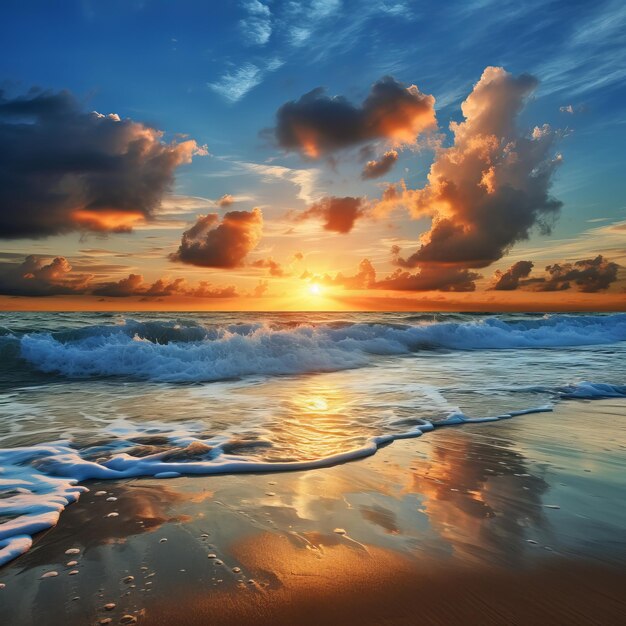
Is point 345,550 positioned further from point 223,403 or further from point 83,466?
point 223,403

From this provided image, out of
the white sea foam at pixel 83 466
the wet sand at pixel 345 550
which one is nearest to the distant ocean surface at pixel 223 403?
the white sea foam at pixel 83 466

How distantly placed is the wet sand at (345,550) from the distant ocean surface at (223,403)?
1.74 feet

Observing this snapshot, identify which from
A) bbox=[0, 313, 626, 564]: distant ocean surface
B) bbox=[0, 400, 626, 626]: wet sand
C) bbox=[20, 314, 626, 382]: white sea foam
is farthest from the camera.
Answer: bbox=[20, 314, 626, 382]: white sea foam

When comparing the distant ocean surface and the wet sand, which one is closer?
the wet sand

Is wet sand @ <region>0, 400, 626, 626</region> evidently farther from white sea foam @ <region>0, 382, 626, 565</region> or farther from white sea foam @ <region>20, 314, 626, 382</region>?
white sea foam @ <region>20, 314, 626, 382</region>

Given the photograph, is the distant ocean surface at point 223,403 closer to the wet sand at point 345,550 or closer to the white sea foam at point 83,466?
the white sea foam at point 83,466

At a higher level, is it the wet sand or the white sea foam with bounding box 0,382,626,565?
the wet sand

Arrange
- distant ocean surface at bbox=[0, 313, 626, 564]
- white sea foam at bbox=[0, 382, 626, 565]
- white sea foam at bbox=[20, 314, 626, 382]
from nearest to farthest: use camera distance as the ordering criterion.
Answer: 1. white sea foam at bbox=[0, 382, 626, 565]
2. distant ocean surface at bbox=[0, 313, 626, 564]
3. white sea foam at bbox=[20, 314, 626, 382]

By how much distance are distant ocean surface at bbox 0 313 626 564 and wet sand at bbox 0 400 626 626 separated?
0.53 m

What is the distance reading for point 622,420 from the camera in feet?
21.6

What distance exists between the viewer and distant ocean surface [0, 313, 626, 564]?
15.1 feet

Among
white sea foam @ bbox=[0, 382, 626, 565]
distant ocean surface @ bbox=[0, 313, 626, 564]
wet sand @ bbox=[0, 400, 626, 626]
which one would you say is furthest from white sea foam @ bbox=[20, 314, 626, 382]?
wet sand @ bbox=[0, 400, 626, 626]

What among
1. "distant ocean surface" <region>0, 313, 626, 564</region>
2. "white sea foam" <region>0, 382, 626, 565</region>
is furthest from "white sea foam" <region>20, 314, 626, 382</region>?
"white sea foam" <region>0, 382, 626, 565</region>

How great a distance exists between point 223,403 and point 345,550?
19.2ft
